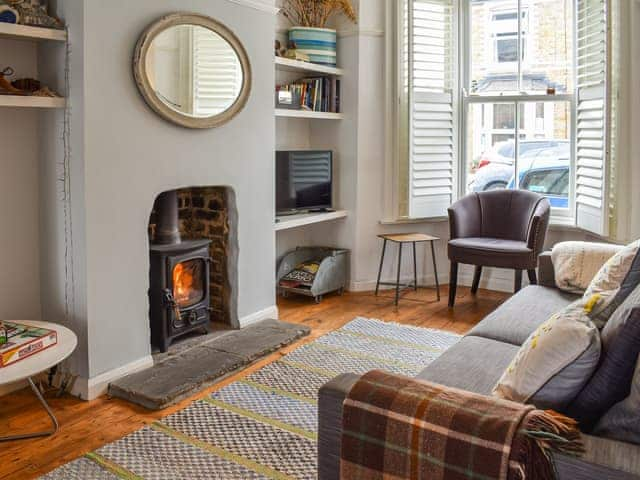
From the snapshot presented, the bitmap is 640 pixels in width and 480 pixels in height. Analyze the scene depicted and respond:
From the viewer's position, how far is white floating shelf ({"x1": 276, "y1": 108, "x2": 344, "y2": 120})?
4.50 meters

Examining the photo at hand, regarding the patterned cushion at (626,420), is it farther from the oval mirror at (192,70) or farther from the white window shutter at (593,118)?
the white window shutter at (593,118)

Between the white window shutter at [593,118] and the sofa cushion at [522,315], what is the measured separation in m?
1.44

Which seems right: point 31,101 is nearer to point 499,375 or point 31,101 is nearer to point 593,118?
point 499,375

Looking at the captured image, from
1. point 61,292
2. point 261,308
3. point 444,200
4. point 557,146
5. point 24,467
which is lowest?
point 24,467

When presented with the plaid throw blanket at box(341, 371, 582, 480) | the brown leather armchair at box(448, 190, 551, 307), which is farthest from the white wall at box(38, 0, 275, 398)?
the brown leather armchair at box(448, 190, 551, 307)

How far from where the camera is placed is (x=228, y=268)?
3996mm

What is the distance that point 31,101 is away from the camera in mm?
2830

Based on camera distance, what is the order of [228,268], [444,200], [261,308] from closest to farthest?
[228,268] < [261,308] < [444,200]

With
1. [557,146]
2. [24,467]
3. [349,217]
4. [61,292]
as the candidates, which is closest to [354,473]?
[24,467]

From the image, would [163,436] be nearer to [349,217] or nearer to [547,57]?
[349,217]

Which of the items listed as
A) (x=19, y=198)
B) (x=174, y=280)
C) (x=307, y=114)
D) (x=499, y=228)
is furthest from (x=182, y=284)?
(x=499, y=228)

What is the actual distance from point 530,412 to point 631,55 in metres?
3.53

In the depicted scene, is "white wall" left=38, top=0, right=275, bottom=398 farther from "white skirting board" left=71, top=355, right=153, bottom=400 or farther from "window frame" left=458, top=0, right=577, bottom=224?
"window frame" left=458, top=0, right=577, bottom=224

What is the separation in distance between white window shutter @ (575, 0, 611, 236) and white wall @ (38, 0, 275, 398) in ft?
8.32
